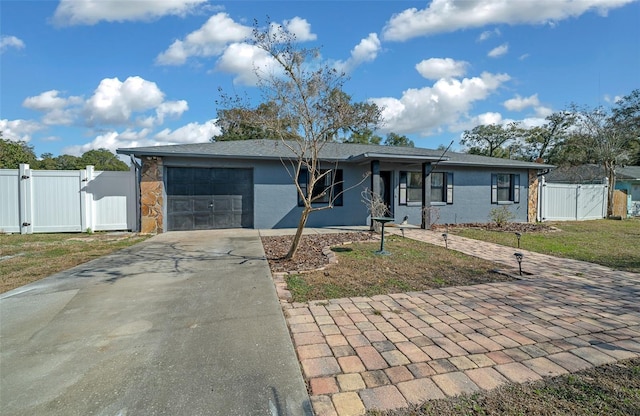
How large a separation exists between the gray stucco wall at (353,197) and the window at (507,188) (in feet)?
Result: 0.76

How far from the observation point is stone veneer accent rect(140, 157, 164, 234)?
10.1 metres

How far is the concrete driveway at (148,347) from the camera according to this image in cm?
200

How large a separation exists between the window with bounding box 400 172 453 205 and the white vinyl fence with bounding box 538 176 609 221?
5.49m

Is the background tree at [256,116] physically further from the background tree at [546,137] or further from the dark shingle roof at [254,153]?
the background tree at [546,137]

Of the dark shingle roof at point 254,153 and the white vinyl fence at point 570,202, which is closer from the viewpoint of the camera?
the dark shingle roof at point 254,153

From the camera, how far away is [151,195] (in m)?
10.2

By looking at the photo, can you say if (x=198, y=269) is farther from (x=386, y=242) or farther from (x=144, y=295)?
(x=386, y=242)

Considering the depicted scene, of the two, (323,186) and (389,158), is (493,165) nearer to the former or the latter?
(389,158)

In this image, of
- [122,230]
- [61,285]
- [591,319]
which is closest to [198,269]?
[61,285]

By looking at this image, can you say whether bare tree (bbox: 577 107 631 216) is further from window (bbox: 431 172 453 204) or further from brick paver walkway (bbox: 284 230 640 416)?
brick paver walkway (bbox: 284 230 640 416)

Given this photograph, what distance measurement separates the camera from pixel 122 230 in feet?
35.1

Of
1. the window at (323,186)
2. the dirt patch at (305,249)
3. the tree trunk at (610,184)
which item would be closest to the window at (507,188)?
the window at (323,186)

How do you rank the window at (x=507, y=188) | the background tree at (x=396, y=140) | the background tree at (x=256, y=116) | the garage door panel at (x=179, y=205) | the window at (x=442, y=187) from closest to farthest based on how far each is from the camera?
the background tree at (x=256, y=116), the garage door panel at (x=179, y=205), the window at (x=442, y=187), the window at (x=507, y=188), the background tree at (x=396, y=140)

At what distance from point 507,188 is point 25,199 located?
60.9 ft
